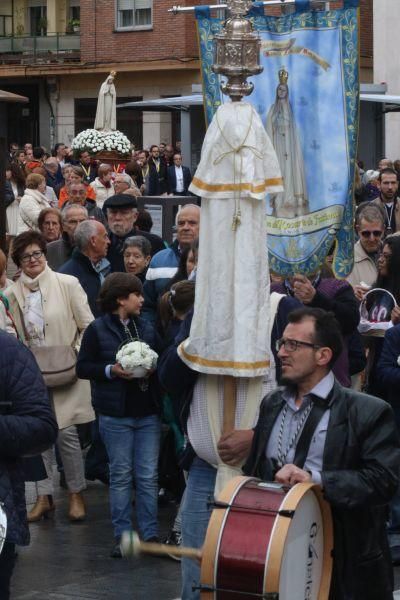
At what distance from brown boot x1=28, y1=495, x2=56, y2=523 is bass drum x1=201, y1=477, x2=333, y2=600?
4615mm

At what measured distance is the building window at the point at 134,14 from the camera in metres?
47.2

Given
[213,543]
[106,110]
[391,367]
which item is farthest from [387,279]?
[106,110]

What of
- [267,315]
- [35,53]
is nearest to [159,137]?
[35,53]

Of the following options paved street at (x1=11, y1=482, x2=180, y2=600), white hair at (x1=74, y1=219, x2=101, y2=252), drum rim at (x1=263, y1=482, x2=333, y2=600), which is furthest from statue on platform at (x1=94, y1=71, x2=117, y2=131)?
drum rim at (x1=263, y1=482, x2=333, y2=600)

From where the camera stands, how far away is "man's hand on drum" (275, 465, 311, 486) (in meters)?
5.37

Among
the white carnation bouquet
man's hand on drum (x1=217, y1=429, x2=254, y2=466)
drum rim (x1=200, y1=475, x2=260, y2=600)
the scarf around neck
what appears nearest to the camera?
drum rim (x1=200, y1=475, x2=260, y2=600)

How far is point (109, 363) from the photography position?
9.09m

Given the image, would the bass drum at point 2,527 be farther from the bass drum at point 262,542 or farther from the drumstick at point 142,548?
the bass drum at point 262,542

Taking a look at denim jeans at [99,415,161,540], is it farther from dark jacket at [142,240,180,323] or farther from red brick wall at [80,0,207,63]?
red brick wall at [80,0,207,63]

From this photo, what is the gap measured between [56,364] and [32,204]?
733cm

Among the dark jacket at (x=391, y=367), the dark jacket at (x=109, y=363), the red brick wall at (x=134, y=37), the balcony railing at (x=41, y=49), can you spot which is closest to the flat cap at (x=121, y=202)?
the dark jacket at (x=109, y=363)

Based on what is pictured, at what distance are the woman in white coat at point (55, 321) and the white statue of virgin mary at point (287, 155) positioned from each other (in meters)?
2.45

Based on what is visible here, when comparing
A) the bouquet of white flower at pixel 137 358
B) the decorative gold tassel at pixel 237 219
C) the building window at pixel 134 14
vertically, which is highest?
the building window at pixel 134 14

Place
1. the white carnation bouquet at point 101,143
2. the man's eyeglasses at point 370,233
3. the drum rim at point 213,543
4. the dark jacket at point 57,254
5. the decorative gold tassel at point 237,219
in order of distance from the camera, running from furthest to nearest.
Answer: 1. the white carnation bouquet at point 101,143
2. the dark jacket at point 57,254
3. the man's eyeglasses at point 370,233
4. the decorative gold tassel at point 237,219
5. the drum rim at point 213,543
